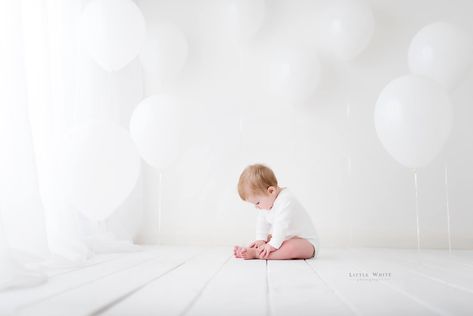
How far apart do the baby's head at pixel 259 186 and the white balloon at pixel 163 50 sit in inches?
40.0

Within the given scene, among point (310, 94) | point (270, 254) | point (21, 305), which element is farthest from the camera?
point (310, 94)

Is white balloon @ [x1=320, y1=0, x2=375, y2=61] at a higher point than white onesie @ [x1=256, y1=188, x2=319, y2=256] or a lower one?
higher

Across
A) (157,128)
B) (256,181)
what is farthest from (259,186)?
(157,128)

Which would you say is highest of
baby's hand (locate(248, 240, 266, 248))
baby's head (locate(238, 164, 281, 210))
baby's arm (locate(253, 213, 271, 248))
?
baby's head (locate(238, 164, 281, 210))

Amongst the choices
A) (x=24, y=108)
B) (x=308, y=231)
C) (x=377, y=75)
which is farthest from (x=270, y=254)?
(x=377, y=75)

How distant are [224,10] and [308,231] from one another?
62.2 inches

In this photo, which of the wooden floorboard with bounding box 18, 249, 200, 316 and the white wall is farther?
the white wall

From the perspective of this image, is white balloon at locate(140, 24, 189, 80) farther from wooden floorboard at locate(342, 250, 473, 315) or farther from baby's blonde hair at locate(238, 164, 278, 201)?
wooden floorboard at locate(342, 250, 473, 315)

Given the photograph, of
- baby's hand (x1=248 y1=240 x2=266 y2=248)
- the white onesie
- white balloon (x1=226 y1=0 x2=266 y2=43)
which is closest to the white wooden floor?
the white onesie

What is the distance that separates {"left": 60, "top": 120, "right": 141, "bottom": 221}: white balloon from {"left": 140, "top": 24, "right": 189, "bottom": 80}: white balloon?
2.69 feet

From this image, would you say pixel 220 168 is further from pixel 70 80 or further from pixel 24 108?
pixel 24 108

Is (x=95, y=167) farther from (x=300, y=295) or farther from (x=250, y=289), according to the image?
(x=300, y=295)

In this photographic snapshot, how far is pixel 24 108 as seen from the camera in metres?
1.53

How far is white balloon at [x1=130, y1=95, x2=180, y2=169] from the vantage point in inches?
90.5
